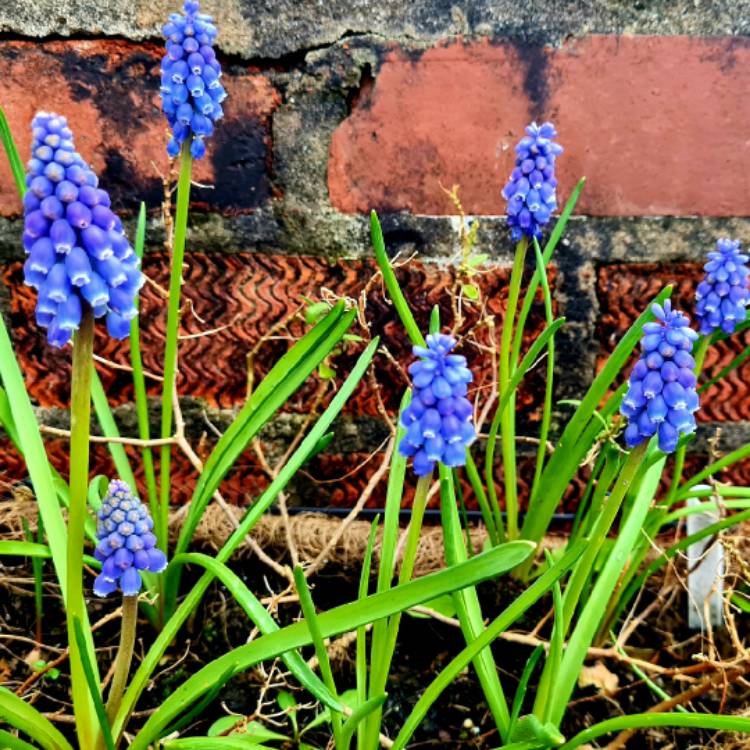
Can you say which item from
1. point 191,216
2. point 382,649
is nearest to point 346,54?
point 191,216

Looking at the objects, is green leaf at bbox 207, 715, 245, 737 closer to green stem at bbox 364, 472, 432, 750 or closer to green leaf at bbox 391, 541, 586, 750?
green stem at bbox 364, 472, 432, 750

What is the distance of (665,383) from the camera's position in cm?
95

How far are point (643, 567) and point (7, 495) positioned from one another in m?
1.32

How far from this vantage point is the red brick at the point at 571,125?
5.10 feet

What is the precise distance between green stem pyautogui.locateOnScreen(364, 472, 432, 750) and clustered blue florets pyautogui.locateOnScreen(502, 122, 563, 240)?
548mm

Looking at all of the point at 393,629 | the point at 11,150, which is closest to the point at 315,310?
the point at 11,150

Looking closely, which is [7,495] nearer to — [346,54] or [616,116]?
[346,54]

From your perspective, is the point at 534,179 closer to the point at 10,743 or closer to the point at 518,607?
the point at 518,607

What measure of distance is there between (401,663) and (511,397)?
1.64ft

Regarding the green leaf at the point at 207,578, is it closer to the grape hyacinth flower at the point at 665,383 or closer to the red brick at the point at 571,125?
the grape hyacinth flower at the point at 665,383

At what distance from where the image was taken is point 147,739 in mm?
1038

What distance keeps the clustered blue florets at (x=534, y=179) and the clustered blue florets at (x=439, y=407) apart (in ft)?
1.88

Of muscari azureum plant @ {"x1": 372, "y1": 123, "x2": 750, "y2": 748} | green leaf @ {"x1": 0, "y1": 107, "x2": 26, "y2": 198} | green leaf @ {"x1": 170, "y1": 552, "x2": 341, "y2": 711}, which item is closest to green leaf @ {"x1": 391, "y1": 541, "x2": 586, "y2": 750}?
muscari azureum plant @ {"x1": 372, "y1": 123, "x2": 750, "y2": 748}

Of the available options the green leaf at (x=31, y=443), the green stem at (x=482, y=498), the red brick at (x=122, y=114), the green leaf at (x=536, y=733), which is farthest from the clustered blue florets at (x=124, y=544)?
the red brick at (x=122, y=114)
